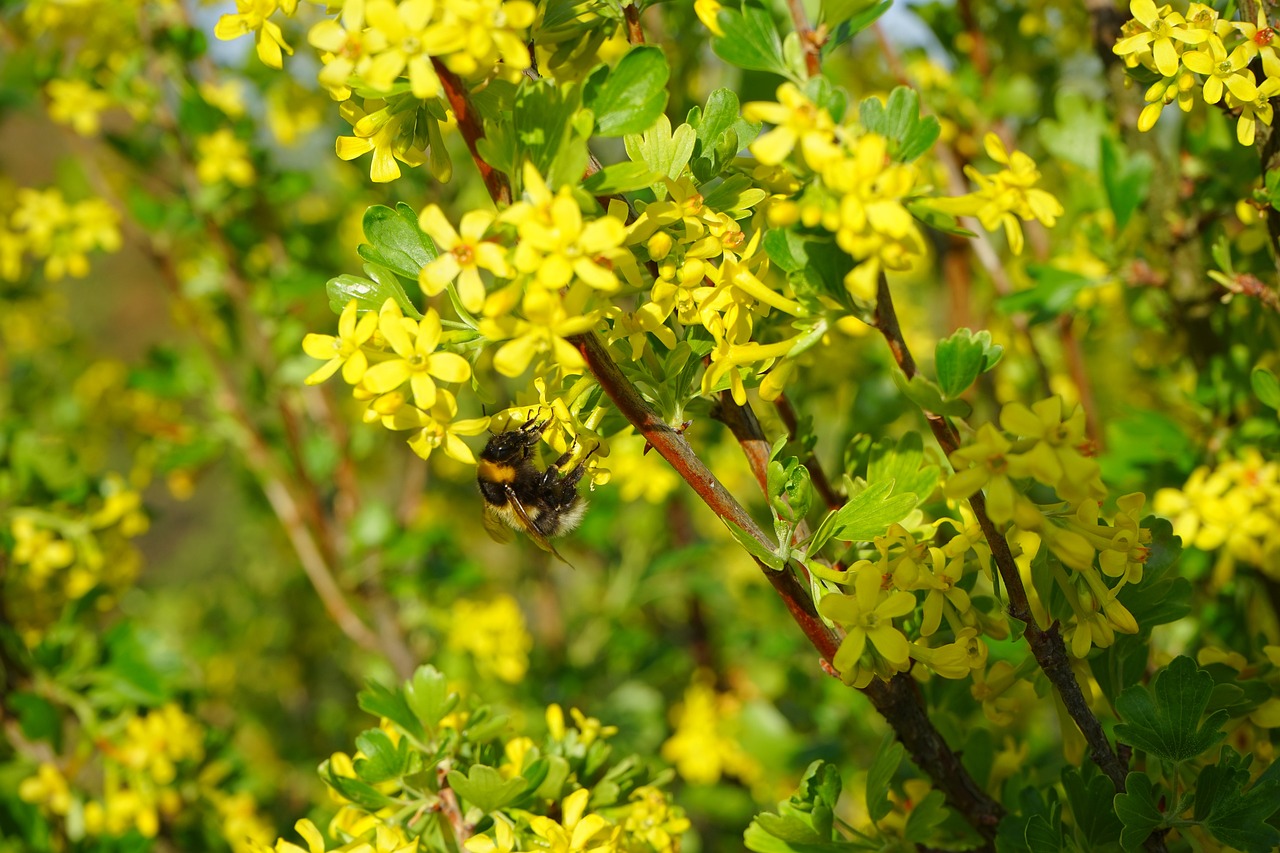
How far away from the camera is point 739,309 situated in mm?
914

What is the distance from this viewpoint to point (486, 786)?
981mm

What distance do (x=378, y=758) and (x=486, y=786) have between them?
14 cm

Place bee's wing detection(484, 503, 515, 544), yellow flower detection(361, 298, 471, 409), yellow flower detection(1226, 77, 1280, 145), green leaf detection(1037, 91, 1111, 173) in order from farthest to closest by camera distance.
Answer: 1. green leaf detection(1037, 91, 1111, 173)
2. bee's wing detection(484, 503, 515, 544)
3. yellow flower detection(1226, 77, 1280, 145)
4. yellow flower detection(361, 298, 471, 409)

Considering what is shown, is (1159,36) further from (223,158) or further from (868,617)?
(223,158)

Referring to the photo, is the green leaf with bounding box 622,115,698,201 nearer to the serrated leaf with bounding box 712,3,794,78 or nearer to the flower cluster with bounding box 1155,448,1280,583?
the serrated leaf with bounding box 712,3,794,78

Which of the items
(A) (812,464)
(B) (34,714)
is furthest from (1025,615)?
(B) (34,714)

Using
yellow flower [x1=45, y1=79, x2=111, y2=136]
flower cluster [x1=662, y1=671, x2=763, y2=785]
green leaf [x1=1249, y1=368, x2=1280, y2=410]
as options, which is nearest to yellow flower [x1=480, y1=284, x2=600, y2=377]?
green leaf [x1=1249, y1=368, x2=1280, y2=410]

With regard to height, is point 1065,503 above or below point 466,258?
below

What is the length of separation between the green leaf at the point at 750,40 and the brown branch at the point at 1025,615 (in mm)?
244

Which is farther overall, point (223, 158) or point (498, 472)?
point (223, 158)

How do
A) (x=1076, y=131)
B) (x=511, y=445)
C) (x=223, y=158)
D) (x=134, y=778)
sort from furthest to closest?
1. (x=223, y=158)
2. (x=134, y=778)
3. (x=1076, y=131)
4. (x=511, y=445)

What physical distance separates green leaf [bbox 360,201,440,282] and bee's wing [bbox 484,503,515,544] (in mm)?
608

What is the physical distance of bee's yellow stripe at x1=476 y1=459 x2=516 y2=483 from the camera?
1.40m

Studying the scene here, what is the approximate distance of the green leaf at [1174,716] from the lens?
90 centimetres
